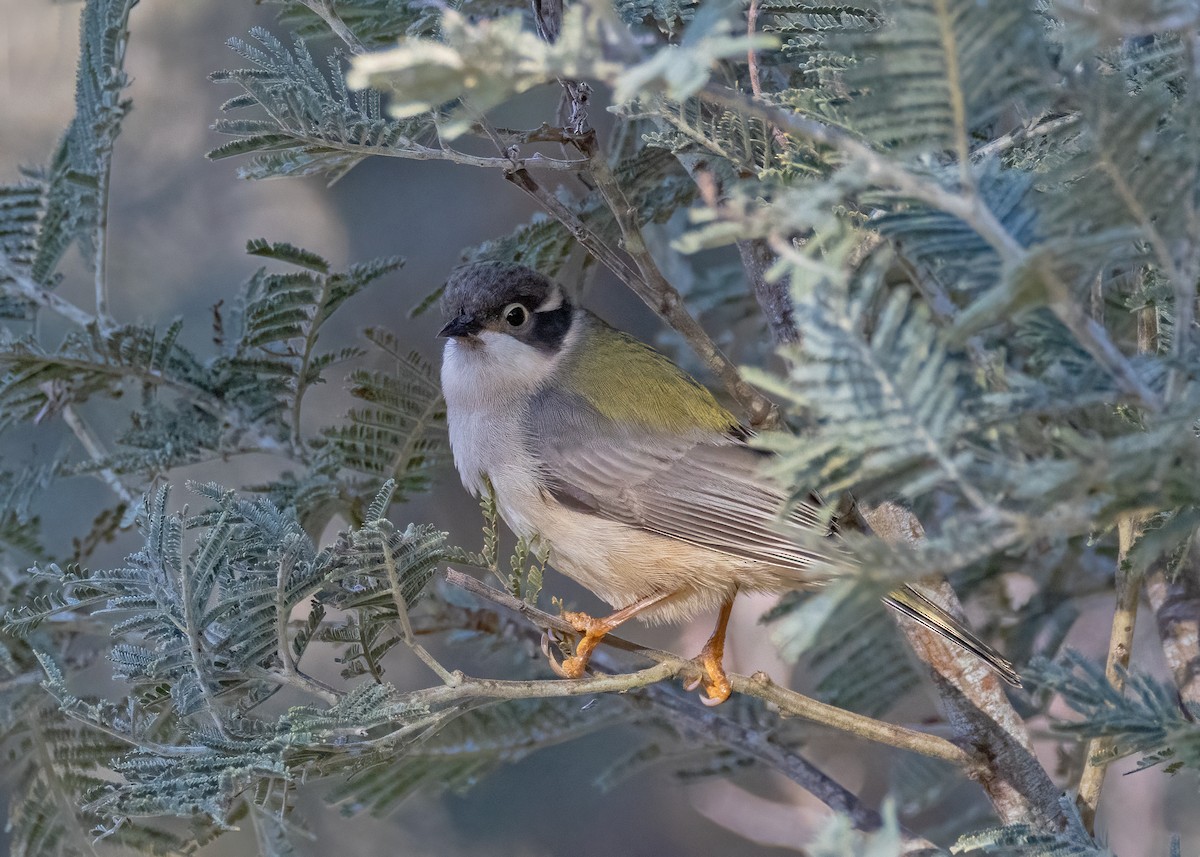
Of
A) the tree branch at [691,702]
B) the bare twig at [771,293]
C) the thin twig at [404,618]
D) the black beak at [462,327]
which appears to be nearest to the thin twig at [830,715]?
the tree branch at [691,702]

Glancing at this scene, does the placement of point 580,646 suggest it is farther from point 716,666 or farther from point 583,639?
point 716,666

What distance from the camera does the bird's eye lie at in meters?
2.68

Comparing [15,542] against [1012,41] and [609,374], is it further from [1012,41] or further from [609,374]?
[1012,41]

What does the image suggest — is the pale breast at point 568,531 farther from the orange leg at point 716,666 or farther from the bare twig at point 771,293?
the bare twig at point 771,293

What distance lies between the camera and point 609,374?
264 cm

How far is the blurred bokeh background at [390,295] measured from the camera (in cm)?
337

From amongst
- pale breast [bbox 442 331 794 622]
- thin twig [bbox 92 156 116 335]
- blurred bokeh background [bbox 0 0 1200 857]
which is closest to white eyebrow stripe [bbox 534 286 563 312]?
pale breast [bbox 442 331 794 622]

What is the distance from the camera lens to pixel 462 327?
8.55ft

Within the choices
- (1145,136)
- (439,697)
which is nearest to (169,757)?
(439,697)

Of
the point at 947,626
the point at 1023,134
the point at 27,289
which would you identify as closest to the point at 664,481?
the point at 947,626

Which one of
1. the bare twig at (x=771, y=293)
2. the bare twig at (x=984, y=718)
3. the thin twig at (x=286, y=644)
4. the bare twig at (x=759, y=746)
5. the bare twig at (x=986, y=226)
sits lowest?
the bare twig at (x=759, y=746)

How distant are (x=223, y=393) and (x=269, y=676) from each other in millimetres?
1049

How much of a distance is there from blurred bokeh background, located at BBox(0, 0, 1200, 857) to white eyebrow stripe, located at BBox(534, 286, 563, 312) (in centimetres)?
71

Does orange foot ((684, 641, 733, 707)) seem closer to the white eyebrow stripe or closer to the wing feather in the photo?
the wing feather
